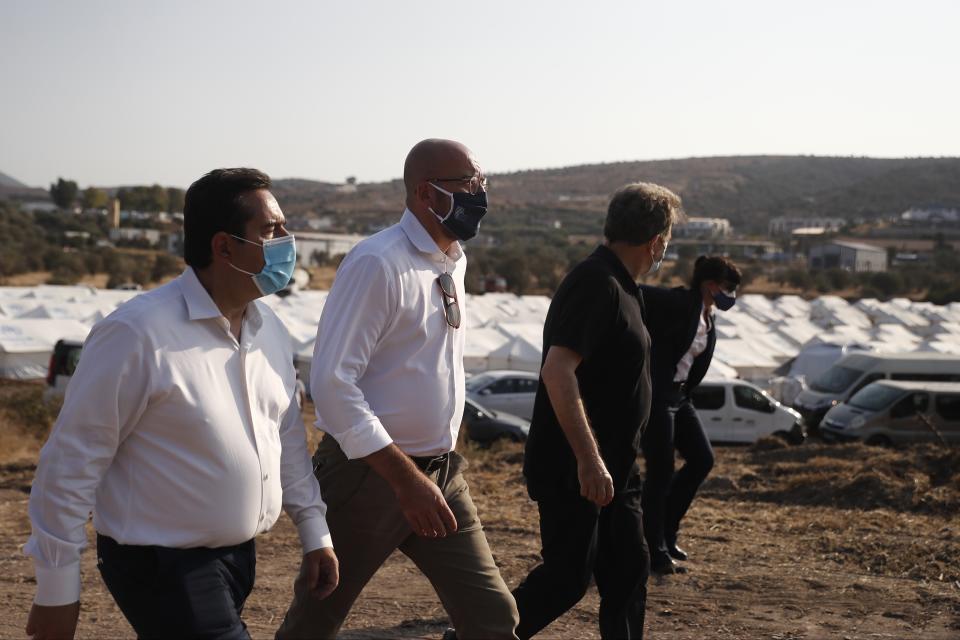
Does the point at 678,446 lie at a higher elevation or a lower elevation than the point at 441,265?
lower

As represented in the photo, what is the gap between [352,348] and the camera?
268 cm

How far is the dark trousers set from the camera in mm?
4871

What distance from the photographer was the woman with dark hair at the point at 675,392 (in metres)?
4.77

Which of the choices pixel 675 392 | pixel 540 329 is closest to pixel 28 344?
pixel 540 329

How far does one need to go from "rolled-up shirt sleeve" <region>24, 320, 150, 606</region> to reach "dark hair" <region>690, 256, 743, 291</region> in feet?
11.6

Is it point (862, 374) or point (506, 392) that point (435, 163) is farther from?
point (862, 374)

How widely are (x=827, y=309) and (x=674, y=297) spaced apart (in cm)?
4116

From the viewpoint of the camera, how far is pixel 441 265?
293 centimetres

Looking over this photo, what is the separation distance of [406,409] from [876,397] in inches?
572

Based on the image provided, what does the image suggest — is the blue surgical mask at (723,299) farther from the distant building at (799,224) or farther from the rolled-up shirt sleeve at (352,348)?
the distant building at (799,224)

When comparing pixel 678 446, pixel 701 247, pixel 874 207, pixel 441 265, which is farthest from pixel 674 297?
pixel 874 207

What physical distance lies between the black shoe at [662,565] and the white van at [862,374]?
1543 centimetres

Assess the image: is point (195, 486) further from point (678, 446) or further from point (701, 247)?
point (701, 247)

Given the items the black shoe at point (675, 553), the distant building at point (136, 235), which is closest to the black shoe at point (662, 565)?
the black shoe at point (675, 553)
